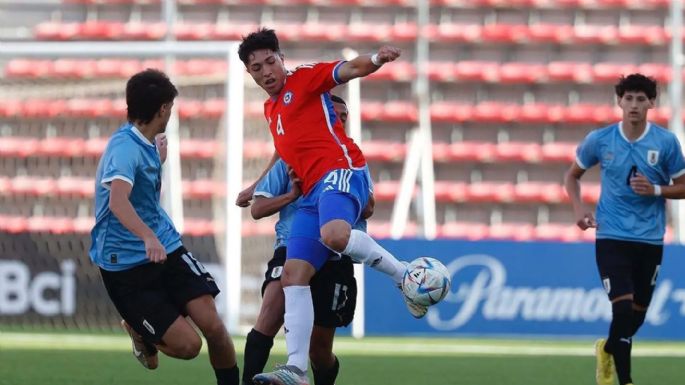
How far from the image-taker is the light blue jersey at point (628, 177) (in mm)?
8742

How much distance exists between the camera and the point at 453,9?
17.9 meters

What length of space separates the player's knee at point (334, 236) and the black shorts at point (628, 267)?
238cm

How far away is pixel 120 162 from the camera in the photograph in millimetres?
6680

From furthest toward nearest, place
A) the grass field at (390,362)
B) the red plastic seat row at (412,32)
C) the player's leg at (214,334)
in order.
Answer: the red plastic seat row at (412,32), the grass field at (390,362), the player's leg at (214,334)

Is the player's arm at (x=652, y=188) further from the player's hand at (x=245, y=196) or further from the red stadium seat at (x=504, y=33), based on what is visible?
the red stadium seat at (x=504, y=33)

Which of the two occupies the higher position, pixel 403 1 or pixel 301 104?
pixel 403 1

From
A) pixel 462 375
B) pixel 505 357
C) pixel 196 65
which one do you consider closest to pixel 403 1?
pixel 196 65

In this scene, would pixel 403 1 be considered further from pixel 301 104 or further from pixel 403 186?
pixel 301 104

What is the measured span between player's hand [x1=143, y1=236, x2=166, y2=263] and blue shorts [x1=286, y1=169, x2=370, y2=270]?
86cm

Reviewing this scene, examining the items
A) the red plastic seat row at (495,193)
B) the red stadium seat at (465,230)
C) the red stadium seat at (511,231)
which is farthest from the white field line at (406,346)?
the red plastic seat row at (495,193)

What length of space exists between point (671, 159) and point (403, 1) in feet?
31.4

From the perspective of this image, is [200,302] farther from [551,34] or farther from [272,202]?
[551,34]

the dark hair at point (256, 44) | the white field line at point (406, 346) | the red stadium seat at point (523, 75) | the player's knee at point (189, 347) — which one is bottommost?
the white field line at point (406, 346)

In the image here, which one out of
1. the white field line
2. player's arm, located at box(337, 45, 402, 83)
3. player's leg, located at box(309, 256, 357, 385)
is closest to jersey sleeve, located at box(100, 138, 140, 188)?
player's arm, located at box(337, 45, 402, 83)
